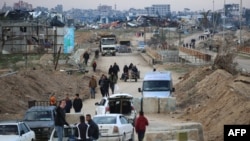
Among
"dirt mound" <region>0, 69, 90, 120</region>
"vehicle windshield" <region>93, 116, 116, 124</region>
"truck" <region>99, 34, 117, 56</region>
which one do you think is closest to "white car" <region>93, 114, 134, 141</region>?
"vehicle windshield" <region>93, 116, 116, 124</region>

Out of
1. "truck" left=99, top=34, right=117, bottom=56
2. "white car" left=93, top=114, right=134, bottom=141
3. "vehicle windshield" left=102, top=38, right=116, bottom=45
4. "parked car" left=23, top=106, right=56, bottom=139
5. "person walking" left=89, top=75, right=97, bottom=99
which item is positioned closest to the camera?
"white car" left=93, top=114, right=134, bottom=141

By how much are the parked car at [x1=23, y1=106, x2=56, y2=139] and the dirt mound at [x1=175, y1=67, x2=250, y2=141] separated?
5483 millimetres

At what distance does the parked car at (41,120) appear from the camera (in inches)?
985

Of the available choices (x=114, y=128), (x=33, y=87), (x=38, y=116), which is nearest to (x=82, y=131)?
(x=114, y=128)

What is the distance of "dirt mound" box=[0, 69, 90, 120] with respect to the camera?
121 feet

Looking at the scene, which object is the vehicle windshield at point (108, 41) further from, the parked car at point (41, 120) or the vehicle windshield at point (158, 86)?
the parked car at point (41, 120)

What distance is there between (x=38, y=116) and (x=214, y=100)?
10.6 meters

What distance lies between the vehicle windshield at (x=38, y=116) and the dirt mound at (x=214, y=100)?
5.65m

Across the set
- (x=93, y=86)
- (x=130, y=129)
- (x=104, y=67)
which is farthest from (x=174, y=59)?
(x=130, y=129)

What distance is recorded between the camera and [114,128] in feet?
76.9

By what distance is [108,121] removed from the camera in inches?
953

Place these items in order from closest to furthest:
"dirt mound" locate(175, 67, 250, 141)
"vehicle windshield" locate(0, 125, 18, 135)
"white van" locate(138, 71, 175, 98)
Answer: "vehicle windshield" locate(0, 125, 18, 135) < "dirt mound" locate(175, 67, 250, 141) < "white van" locate(138, 71, 175, 98)

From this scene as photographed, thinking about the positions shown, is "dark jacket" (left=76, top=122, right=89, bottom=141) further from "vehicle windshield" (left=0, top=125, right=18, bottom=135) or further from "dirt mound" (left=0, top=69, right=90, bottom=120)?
"dirt mound" (left=0, top=69, right=90, bottom=120)

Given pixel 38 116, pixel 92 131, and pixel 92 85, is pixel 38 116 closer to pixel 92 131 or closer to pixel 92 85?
pixel 92 131
